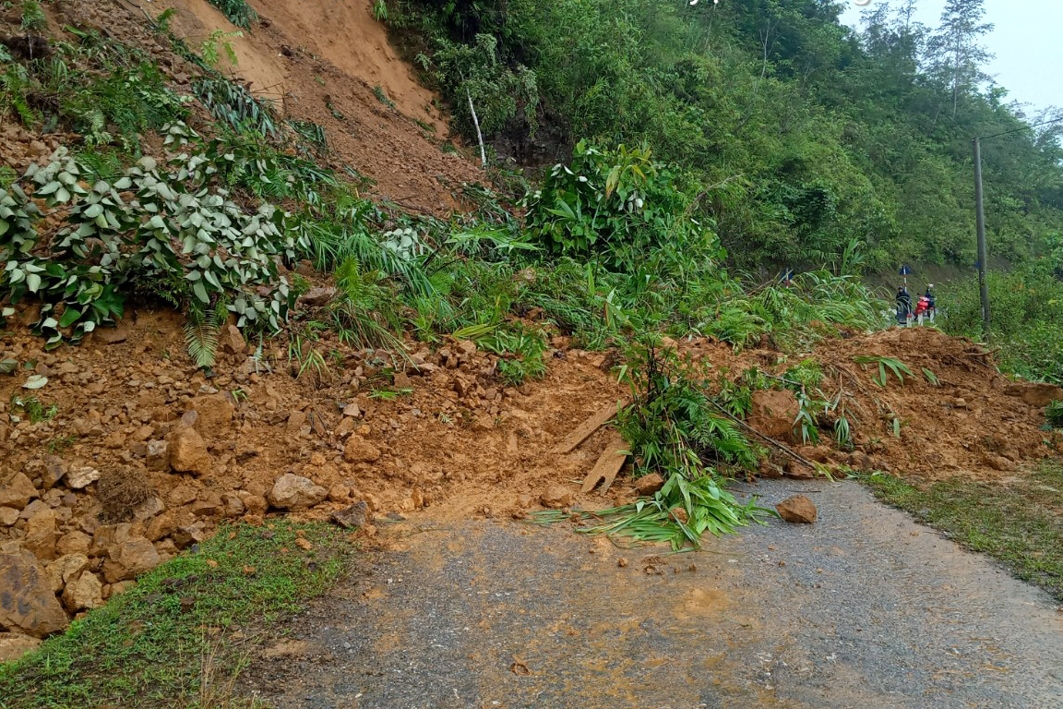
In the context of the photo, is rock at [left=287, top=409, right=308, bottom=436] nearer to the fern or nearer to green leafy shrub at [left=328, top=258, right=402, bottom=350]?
the fern

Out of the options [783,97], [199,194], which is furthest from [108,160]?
[783,97]

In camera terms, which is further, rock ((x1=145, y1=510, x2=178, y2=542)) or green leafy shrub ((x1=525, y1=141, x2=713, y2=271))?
green leafy shrub ((x1=525, y1=141, x2=713, y2=271))

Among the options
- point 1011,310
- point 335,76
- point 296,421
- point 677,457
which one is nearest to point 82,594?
point 296,421

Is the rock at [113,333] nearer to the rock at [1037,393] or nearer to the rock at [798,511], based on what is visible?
the rock at [798,511]

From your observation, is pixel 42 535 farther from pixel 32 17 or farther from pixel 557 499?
pixel 32 17

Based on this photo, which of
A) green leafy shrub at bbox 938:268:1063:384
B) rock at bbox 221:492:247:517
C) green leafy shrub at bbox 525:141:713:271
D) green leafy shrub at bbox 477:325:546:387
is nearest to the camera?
rock at bbox 221:492:247:517

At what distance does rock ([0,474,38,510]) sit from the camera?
9.92 ft

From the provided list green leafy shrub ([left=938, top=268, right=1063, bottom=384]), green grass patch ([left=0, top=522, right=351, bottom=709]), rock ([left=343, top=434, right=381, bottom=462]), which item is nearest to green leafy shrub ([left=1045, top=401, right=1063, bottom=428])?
green leafy shrub ([left=938, top=268, right=1063, bottom=384])

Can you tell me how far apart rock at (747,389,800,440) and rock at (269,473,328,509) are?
283 cm

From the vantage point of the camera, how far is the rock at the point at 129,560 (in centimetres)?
284

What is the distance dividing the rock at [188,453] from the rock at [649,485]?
7.26 feet

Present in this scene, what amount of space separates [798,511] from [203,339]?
336 centimetres

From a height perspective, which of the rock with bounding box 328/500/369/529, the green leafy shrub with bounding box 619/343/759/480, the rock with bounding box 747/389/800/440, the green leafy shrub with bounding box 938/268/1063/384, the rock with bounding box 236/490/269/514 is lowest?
the rock with bounding box 236/490/269/514

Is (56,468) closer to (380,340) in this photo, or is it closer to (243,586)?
(243,586)
